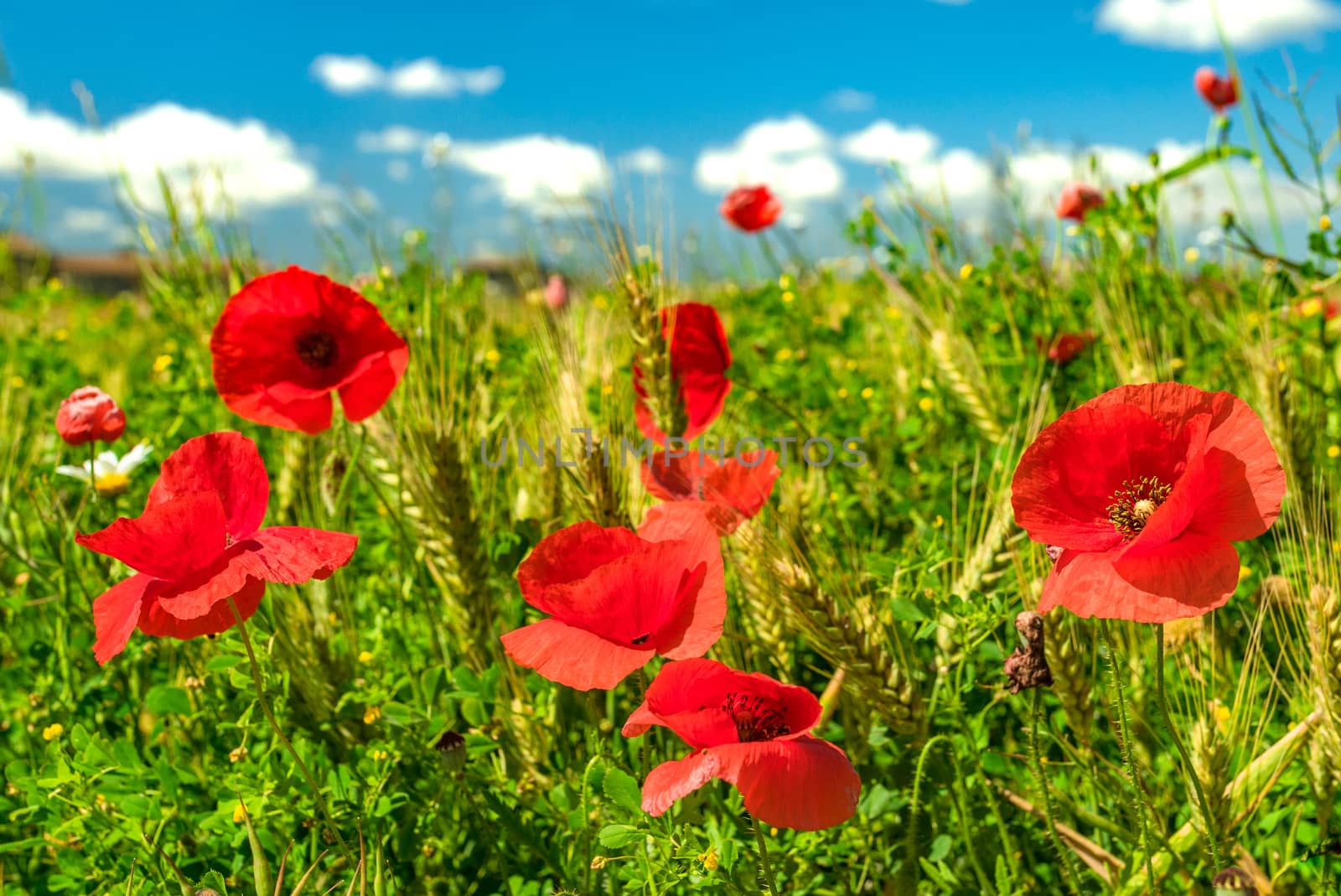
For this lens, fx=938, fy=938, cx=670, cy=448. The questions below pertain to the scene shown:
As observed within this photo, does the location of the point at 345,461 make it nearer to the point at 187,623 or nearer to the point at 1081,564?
the point at 187,623

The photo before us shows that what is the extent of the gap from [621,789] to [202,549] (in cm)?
57

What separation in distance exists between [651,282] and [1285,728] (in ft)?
4.47

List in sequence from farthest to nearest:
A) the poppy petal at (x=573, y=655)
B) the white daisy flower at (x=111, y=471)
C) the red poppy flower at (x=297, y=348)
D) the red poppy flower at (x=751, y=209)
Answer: the red poppy flower at (x=751, y=209) < the white daisy flower at (x=111, y=471) < the red poppy flower at (x=297, y=348) < the poppy petal at (x=573, y=655)

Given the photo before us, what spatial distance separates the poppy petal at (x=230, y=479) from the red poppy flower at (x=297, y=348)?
1.21 feet

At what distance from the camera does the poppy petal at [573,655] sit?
3.36 ft

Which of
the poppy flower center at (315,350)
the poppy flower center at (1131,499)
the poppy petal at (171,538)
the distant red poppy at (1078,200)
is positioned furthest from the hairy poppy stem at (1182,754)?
the distant red poppy at (1078,200)

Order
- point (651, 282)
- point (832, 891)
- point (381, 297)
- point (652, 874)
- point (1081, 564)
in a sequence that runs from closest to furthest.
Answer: point (1081, 564) → point (652, 874) → point (832, 891) → point (651, 282) → point (381, 297)

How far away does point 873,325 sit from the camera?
383 centimetres

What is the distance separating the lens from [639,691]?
137 centimetres

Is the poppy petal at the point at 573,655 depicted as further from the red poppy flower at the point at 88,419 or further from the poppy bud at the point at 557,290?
the poppy bud at the point at 557,290

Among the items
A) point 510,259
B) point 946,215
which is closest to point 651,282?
point 946,215

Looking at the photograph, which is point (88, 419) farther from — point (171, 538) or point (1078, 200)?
point (1078, 200)

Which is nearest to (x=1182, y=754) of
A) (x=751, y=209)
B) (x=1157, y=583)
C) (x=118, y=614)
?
(x=1157, y=583)

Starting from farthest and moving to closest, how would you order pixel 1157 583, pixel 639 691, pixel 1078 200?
pixel 1078 200 < pixel 639 691 < pixel 1157 583
